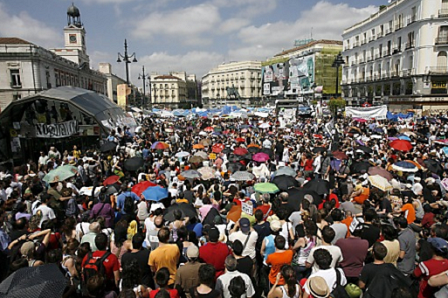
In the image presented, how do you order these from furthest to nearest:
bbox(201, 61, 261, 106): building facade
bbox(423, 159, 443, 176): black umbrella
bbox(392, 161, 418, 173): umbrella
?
1. bbox(201, 61, 261, 106): building facade
2. bbox(423, 159, 443, 176): black umbrella
3. bbox(392, 161, 418, 173): umbrella

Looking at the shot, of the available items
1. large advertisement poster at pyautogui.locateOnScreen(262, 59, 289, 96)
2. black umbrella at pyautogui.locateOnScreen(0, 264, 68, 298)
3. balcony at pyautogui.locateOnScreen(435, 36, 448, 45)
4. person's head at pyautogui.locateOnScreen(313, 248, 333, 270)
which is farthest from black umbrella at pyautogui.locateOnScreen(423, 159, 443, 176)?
large advertisement poster at pyautogui.locateOnScreen(262, 59, 289, 96)

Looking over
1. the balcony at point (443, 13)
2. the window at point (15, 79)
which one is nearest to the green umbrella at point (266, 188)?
the balcony at point (443, 13)

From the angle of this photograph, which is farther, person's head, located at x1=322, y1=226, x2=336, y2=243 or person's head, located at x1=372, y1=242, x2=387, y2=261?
person's head, located at x1=322, y1=226, x2=336, y2=243

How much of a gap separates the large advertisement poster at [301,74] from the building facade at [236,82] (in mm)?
35597

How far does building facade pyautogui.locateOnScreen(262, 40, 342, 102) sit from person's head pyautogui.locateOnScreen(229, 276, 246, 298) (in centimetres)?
5719

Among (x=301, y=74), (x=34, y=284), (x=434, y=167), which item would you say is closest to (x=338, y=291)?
(x=34, y=284)

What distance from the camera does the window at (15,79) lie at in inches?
1534

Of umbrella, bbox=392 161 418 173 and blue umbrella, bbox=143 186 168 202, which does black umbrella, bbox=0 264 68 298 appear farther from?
umbrella, bbox=392 161 418 173

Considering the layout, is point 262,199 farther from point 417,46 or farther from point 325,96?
point 325,96

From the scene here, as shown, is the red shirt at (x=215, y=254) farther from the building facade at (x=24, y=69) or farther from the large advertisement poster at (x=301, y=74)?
the large advertisement poster at (x=301, y=74)

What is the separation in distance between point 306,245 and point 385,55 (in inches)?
1815

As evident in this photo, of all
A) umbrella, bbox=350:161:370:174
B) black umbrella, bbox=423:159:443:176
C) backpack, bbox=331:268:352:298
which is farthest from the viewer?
umbrella, bbox=350:161:370:174

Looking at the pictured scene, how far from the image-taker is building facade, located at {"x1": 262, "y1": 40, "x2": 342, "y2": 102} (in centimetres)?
6344

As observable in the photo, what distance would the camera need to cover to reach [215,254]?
424 cm
